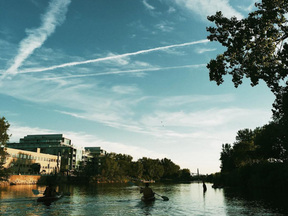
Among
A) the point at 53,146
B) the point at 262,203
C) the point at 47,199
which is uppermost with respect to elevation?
the point at 53,146

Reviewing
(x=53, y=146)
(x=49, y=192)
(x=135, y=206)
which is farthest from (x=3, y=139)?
(x=53, y=146)

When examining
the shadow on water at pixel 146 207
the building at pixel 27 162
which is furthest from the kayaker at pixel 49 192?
the building at pixel 27 162

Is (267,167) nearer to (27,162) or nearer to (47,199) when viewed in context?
(47,199)

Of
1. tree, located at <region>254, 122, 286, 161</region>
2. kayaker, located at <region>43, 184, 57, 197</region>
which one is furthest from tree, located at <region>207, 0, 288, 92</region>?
tree, located at <region>254, 122, 286, 161</region>

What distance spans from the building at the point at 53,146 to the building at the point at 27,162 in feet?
54.9

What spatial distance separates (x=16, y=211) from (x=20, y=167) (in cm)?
9968

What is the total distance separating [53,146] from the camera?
166125 millimetres

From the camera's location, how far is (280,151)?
74812mm

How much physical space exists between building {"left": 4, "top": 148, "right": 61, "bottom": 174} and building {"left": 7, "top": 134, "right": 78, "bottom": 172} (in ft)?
54.9

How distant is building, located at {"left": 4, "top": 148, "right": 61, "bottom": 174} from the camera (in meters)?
109

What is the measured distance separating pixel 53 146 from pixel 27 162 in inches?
1775

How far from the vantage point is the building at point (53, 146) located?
525ft

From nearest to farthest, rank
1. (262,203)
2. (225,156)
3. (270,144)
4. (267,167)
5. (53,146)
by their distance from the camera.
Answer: (262,203)
(267,167)
(270,144)
(225,156)
(53,146)

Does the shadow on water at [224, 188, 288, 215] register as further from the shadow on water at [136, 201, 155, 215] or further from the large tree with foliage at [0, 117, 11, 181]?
the large tree with foliage at [0, 117, 11, 181]
